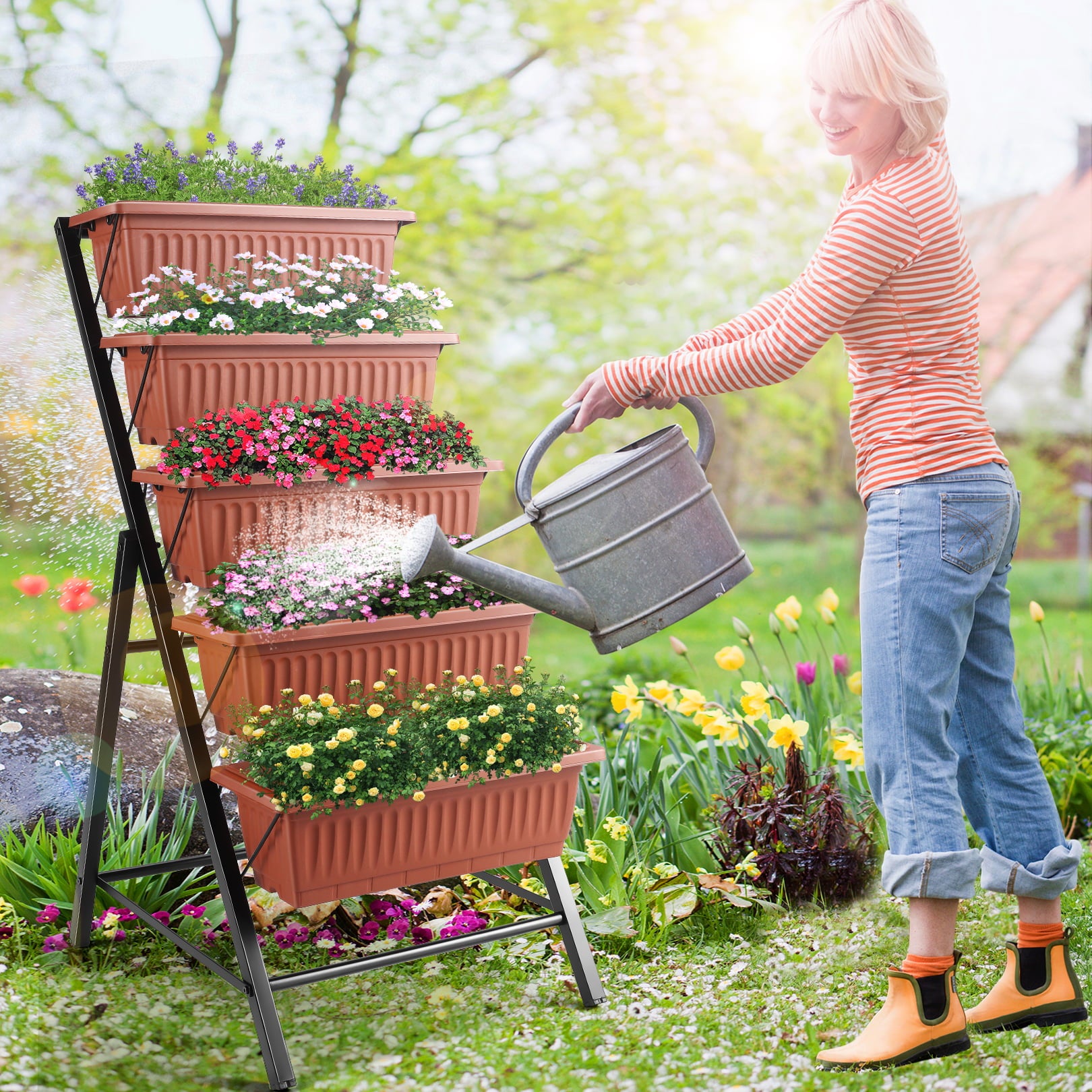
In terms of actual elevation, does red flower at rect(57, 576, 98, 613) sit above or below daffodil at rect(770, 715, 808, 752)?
above

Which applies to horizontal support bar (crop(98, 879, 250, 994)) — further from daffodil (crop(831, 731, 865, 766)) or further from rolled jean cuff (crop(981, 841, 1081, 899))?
daffodil (crop(831, 731, 865, 766))

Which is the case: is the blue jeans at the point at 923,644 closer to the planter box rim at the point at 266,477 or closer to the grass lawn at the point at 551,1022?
the grass lawn at the point at 551,1022

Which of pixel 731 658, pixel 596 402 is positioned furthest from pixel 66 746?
pixel 596 402

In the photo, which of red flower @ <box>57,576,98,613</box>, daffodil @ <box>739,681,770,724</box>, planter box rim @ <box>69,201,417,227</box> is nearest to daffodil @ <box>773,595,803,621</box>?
daffodil @ <box>739,681,770,724</box>

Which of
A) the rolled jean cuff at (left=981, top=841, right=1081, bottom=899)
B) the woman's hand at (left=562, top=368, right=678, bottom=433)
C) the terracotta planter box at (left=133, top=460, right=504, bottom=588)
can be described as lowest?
the rolled jean cuff at (left=981, top=841, right=1081, bottom=899)

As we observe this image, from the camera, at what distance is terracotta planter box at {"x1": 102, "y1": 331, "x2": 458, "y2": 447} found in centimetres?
188

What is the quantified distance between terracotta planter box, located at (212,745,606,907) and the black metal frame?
5 cm

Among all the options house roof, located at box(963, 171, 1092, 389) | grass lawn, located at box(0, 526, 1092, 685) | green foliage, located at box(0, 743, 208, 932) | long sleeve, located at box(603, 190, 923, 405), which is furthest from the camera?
house roof, located at box(963, 171, 1092, 389)

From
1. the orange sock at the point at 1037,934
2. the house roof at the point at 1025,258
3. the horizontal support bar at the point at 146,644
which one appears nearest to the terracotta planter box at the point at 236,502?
the horizontal support bar at the point at 146,644

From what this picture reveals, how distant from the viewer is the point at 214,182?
202 cm

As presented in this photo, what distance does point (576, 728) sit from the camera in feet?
6.72

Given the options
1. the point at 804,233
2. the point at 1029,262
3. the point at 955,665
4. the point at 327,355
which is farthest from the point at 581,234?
the point at 955,665

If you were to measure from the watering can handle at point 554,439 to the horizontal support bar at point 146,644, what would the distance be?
679mm

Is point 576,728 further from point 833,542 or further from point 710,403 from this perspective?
point 833,542
